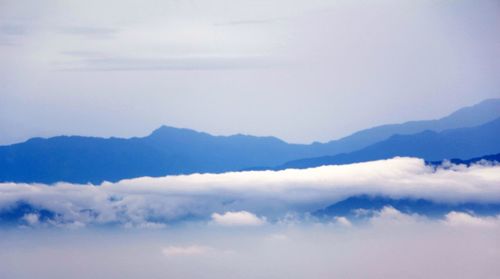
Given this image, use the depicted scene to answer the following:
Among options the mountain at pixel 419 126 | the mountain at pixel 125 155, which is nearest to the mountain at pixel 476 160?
the mountain at pixel 419 126

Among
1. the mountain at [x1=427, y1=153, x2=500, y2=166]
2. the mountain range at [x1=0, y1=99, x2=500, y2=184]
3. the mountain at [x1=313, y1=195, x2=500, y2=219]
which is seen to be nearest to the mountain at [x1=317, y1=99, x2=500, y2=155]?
Result: the mountain range at [x1=0, y1=99, x2=500, y2=184]

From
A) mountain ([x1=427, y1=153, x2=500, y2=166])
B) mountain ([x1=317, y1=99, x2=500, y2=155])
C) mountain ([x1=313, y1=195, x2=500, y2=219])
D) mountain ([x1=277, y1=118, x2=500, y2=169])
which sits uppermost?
mountain ([x1=317, y1=99, x2=500, y2=155])

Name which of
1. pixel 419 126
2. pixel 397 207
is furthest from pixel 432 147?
pixel 397 207

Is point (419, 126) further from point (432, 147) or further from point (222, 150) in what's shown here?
point (222, 150)

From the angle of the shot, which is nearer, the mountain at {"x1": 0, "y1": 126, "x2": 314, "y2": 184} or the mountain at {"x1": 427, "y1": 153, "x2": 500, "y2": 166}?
the mountain at {"x1": 0, "y1": 126, "x2": 314, "y2": 184}

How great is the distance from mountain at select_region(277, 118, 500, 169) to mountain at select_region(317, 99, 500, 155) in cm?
3

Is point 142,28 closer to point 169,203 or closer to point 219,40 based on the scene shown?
point 219,40

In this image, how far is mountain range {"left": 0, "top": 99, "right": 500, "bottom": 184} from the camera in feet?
16.6

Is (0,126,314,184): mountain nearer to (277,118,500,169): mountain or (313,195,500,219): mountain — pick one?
(277,118,500,169): mountain

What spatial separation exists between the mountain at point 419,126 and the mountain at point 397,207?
36cm

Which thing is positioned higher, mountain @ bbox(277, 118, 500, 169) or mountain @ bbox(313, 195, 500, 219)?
mountain @ bbox(277, 118, 500, 169)

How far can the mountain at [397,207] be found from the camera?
505cm

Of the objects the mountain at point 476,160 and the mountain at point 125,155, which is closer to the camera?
the mountain at point 125,155

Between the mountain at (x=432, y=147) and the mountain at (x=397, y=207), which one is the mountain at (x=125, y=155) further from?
the mountain at (x=397, y=207)
